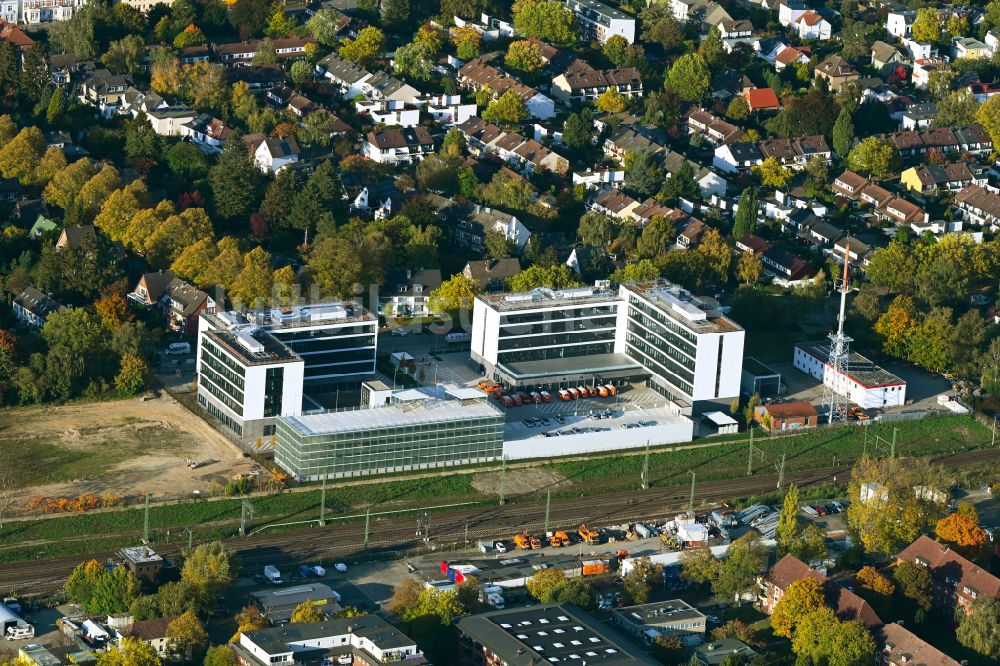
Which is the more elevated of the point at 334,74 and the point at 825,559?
the point at 334,74

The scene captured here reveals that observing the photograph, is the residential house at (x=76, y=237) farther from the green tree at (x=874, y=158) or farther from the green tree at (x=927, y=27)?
the green tree at (x=927, y=27)

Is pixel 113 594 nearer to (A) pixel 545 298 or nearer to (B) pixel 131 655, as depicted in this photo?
(B) pixel 131 655

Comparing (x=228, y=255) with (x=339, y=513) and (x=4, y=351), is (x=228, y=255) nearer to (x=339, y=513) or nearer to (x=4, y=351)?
(x=4, y=351)

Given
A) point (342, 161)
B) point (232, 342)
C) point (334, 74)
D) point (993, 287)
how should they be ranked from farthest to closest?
point (334, 74) < point (342, 161) < point (993, 287) < point (232, 342)

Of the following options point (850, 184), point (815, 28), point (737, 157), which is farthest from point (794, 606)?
point (815, 28)

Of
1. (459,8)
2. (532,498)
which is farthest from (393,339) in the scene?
(459,8)

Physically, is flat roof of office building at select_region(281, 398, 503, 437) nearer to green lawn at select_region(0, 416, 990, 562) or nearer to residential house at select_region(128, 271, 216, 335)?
green lawn at select_region(0, 416, 990, 562)

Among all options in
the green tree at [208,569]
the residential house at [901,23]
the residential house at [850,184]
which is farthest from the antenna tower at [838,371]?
the residential house at [901,23]
